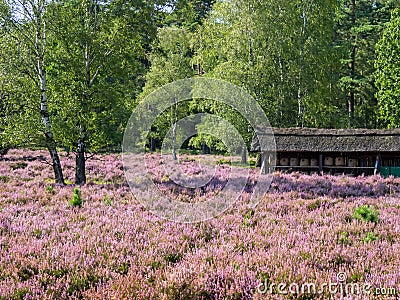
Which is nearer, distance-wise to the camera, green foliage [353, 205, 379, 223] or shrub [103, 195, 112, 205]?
green foliage [353, 205, 379, 223]

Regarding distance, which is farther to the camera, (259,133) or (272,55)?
(272,55)

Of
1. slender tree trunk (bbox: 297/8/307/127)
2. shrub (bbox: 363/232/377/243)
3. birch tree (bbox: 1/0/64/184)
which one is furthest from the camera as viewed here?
slender tree trunk (bbox: 297/8/307/127)

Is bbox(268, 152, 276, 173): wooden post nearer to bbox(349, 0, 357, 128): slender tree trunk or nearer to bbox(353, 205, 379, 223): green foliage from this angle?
bbox(353, 205, 379, 223): green foliage

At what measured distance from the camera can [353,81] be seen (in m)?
35.5

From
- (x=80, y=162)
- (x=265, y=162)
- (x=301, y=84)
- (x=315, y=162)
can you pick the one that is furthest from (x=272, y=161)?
(x=80, y=162)

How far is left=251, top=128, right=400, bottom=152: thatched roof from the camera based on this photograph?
67.4ft

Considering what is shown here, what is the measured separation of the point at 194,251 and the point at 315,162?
662 inches

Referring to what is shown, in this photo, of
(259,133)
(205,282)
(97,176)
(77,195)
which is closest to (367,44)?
(259,133)

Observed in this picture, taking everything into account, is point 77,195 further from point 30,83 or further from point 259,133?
point 259,133

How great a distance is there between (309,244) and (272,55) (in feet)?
71.9

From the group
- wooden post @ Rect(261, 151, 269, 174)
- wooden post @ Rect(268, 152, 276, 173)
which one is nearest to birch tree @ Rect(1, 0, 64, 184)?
wooden post @ Rect(261, 151, 269, 174)

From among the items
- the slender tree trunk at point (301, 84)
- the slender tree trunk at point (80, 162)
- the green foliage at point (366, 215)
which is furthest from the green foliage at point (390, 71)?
the slender tree trunk at point (80, 162)

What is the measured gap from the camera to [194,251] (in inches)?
255

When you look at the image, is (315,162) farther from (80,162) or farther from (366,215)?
(366,215)
